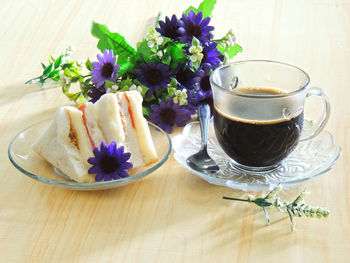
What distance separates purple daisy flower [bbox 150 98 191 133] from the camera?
3.86 ft

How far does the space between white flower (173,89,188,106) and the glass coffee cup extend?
0.14 meters

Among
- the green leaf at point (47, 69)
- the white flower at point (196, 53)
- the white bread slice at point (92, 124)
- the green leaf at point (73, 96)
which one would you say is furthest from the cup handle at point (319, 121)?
the green leaf at point (47, 69)

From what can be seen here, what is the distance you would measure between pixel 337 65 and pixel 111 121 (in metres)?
0.72

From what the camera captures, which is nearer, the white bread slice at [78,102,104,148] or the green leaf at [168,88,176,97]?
the white bread slice at [78,102,104,148]

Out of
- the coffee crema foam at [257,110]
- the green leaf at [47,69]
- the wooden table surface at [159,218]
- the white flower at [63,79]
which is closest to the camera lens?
the wooden table surface at [159,218]

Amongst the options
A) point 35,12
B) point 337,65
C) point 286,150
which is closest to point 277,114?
point 286,150

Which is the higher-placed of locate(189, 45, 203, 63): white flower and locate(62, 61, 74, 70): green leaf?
locate(189, 45, 203, 63): white flower

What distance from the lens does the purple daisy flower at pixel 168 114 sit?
3.86 feet

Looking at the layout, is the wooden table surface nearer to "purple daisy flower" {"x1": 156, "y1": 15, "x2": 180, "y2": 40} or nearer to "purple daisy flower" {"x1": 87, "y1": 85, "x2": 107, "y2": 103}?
"purple daisy flower" {"x1": 87, "y1": 85, "x2": 107, "y2": 103}

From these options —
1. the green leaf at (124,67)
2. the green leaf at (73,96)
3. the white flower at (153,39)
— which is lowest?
the green leaf at (73,96)

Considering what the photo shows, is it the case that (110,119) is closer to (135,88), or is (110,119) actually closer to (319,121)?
(135,88)

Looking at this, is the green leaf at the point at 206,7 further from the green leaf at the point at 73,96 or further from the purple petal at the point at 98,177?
the purple petal at the point at 98,177

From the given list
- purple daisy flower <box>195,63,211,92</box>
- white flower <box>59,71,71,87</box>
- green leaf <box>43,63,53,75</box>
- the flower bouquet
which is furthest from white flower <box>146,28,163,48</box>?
green leaf <box>43,63,53,75</box>

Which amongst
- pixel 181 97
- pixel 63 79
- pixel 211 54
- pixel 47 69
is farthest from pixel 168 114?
pixel 47 69
